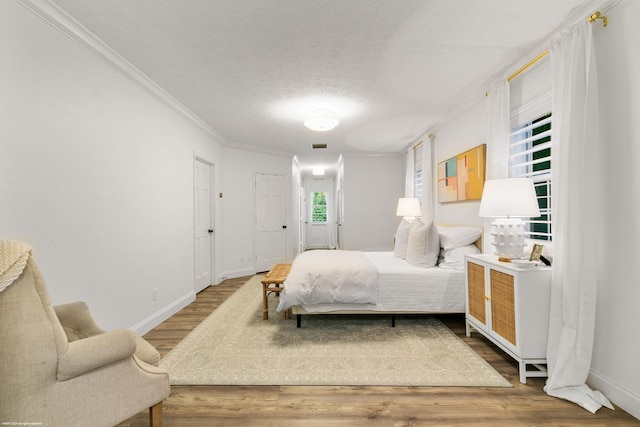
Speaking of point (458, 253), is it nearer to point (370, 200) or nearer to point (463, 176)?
point (463, 176)

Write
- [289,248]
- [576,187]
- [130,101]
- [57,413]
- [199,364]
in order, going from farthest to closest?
[289,248] → [130,101] → [199,364] → [576,187] → [57,413]

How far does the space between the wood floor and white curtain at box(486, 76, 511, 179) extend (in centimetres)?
175

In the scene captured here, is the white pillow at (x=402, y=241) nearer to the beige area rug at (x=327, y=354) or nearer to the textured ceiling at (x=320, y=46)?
the beige area rug at (x=327, y=354)

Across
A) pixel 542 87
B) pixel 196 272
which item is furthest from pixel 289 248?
pixel 542 87

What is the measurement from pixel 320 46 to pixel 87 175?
2.10 meters

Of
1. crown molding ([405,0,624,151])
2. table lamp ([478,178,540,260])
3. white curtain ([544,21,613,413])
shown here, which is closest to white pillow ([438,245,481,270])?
table lamp ([478,178,540,260])

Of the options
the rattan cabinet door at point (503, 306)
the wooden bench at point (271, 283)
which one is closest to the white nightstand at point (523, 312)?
the rattan cabinet door at point (503, 306)

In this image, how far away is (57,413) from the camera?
113 centimetres

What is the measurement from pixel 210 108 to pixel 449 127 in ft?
10.9

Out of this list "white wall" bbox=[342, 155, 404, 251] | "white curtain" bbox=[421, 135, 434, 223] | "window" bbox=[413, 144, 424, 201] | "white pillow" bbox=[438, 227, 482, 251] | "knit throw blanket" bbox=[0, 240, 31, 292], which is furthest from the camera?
"white wall" bbox=[342, 155, 404, 251]

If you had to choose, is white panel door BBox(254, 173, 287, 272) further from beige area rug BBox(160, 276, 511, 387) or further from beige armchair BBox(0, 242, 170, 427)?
beige armchair BBox(0, 242, 170, 427)

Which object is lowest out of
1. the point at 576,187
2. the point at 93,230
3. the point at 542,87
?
the point at 93,230

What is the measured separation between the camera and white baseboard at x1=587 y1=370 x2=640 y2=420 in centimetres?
159

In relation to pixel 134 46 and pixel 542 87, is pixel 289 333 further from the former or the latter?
pixel 542 87
